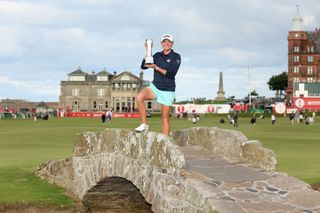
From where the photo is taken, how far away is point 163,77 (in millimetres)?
13289

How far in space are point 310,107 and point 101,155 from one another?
4975 inches

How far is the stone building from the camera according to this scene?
605ft

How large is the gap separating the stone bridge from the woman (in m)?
0.89

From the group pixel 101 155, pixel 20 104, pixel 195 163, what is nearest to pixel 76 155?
pixel 101 155

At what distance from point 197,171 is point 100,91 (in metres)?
176

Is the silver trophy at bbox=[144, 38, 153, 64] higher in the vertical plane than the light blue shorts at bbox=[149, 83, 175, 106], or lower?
higher

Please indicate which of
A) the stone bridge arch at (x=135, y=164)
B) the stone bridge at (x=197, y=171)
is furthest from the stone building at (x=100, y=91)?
the stone bridge at (x=197, y=171)

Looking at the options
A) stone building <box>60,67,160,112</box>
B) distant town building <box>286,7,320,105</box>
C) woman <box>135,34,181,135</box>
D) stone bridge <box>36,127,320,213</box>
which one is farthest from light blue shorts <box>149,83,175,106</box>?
stone building <box>60,67,160,112</box>

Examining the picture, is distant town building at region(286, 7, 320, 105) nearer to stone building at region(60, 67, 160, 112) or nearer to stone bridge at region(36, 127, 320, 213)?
stone building at region(60, 67, 160, 112)

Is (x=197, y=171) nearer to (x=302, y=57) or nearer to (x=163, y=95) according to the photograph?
(x=163, y=95)

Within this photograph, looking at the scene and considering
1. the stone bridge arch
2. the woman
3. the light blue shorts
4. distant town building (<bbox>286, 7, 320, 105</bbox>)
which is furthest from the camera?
distant town building (<bbox>286, 7, 320, 105</bbox>)

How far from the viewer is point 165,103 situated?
1358cm

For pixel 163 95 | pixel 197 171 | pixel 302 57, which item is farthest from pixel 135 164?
pixel 302 57

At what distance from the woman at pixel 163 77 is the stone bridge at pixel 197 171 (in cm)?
89
